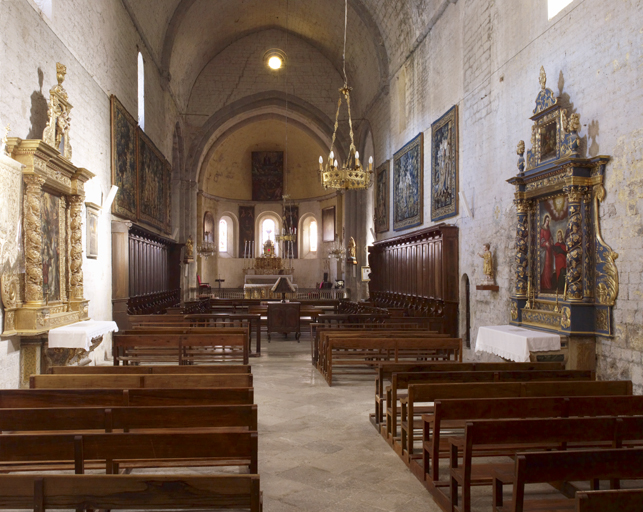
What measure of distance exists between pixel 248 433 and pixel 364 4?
17.5 meters

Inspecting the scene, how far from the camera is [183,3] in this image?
17.3 meters

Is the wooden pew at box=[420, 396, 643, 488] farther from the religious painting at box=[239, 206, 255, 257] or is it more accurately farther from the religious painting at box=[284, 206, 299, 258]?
the religious painting at box=[239, 206, 255, 257]

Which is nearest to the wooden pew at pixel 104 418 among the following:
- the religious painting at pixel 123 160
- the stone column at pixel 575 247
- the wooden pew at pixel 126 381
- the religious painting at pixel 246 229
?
the wooden pew at pixel 126 381

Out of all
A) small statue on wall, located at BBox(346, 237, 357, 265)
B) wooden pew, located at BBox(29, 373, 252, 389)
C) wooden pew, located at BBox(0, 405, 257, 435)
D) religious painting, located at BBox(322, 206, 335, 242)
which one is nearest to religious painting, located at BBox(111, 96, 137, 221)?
wooden pew, located at BBox(29, 373, 252, 389)

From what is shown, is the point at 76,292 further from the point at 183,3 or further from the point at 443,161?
the point at 183,3

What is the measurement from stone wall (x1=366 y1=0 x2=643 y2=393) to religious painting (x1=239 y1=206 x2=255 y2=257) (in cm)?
1791

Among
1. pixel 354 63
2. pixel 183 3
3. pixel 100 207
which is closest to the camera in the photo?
pixel 100 207

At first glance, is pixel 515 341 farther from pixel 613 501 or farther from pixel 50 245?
pixel 50 245

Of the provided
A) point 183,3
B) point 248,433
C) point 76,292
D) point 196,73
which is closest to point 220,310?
point 76,292

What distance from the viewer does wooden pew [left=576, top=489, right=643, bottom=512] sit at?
2111mm

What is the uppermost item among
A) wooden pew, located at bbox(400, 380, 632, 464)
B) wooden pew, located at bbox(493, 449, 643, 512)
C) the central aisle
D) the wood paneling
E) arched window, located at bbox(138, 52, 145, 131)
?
arched window, located at bbox(138, 52, 145, 131)

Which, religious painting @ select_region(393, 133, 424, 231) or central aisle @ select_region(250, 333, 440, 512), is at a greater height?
religious painting @ select_region(393, 133, 424, 231)

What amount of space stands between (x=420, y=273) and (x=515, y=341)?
715 cm

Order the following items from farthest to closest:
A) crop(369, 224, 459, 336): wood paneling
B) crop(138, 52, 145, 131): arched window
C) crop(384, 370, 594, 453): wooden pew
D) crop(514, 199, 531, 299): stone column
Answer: crop(138, 52, 145, 131): arched window → crop(369, 224, 459, 336): wood paneling → crop(514, 199, 531, 299): stone column → crop(384, 370, 594, 453): wooden pew
